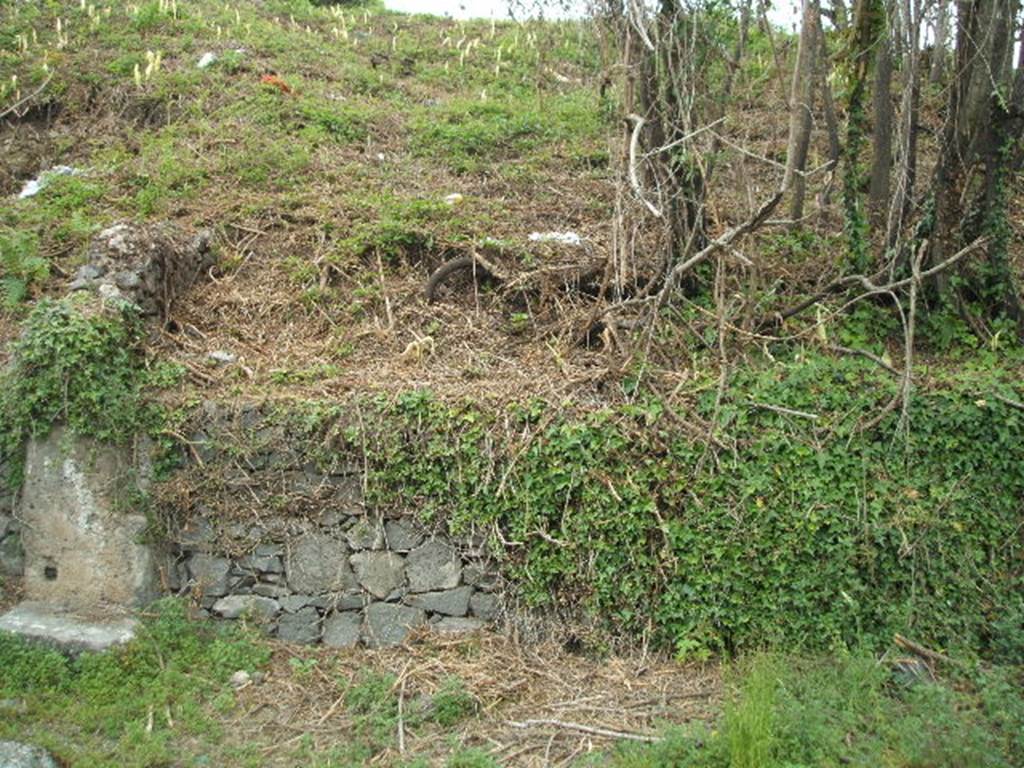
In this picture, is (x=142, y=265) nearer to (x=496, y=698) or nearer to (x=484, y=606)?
(x=484, y=606)

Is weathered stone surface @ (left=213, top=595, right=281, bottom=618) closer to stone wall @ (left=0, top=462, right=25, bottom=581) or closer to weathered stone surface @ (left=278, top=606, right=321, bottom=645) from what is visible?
weathered stone surface @ (left=278, top=606, right=321, bottom=645)

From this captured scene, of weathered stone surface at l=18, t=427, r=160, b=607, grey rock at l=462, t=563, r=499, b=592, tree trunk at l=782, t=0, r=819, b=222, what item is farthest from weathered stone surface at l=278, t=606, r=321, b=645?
tree trunk at l=782, t=0, r=819, b=222

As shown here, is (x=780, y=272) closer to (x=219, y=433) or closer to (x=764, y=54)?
(x=219, y=433)

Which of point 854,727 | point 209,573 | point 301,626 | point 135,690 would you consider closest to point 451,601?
point 301,626

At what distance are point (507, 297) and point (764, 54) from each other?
21.3ft

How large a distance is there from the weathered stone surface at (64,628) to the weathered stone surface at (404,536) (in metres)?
1.74

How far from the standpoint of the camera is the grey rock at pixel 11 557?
250 inches

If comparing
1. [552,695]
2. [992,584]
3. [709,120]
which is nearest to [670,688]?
[552,695]

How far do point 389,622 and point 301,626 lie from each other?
610 millimetres

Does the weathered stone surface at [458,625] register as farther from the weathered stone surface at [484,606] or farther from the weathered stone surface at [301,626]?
the weathered stone surface at [301,626]

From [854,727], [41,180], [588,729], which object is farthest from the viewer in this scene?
[41,180]

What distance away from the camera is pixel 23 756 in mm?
4633

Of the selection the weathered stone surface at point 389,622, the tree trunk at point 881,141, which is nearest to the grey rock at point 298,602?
the weathered stone surface at point 389,622

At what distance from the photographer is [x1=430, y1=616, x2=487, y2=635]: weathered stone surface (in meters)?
5.95
